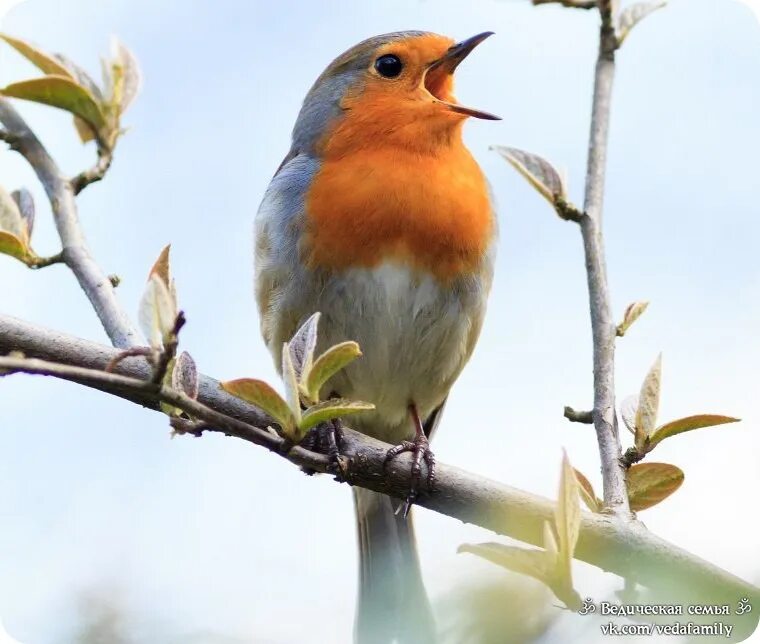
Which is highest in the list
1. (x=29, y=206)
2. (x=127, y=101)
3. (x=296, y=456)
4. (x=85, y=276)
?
(x=127, y=101)

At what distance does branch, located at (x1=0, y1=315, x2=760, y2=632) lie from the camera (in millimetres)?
1749

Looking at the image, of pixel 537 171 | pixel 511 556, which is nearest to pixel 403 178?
pixel 537 171

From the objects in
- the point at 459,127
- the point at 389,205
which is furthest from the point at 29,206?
the point at 459,127

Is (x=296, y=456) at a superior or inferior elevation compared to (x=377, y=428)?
superior

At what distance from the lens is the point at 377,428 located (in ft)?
13.9

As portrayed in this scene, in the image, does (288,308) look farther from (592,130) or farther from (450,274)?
(592,130)

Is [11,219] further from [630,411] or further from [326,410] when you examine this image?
[630,411]

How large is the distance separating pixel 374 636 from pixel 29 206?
4.99 feet

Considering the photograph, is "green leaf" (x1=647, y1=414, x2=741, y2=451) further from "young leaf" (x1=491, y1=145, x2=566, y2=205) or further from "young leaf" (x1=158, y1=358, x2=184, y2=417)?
"young leaf" (x1=158, y1=358, x2=184, y2=417)

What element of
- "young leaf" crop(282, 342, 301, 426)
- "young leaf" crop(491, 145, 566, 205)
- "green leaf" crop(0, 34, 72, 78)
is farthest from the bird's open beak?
"young leaf" crop(282, 342, 301, 426)

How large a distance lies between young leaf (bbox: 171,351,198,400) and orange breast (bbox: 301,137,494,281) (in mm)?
1675

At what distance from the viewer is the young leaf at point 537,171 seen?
256cm

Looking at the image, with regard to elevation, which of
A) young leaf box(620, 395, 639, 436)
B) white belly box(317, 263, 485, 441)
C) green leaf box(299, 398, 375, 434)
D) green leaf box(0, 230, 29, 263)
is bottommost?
white belly box(317, 263, 485, 441)

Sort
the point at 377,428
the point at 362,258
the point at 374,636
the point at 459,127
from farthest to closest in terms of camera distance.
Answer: the point at 377,428, the point at 459,127, the point at 362,258, the point at 374,636
